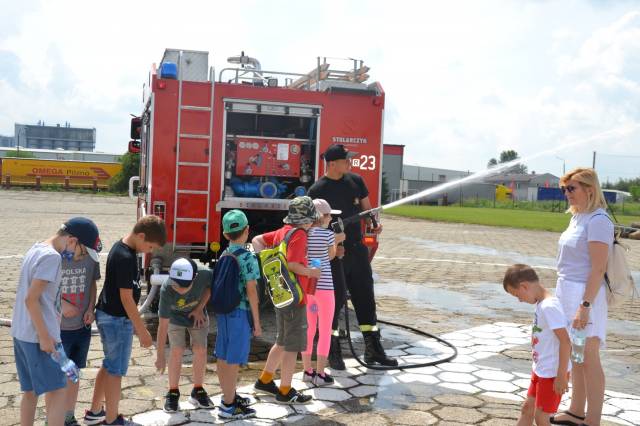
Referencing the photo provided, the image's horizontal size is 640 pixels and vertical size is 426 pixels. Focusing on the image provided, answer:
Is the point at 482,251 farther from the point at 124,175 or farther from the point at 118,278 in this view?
the point at 124,175

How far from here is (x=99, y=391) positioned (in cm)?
422

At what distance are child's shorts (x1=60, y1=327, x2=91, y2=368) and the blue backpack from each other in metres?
0.86

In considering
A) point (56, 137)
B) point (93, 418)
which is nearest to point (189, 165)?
Answer: point (93, 418)

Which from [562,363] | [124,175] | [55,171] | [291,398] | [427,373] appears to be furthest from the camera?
[55,171]

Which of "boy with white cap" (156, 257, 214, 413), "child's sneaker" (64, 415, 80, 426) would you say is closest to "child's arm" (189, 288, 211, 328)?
"boy with white cap" (156, 257, 214, 413)

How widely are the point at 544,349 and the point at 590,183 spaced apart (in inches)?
46.6

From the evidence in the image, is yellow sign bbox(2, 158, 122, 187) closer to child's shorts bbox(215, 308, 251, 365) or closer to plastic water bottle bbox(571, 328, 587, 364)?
child's shorts bbox(215, 308, 251, 365)

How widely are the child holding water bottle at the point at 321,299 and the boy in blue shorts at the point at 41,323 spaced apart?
207 cm

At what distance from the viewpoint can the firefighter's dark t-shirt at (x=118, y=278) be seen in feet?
13.1

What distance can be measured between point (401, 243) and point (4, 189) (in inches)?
1730

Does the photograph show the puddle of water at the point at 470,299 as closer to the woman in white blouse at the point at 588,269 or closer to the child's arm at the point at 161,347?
the woman in white blouse at the point at 588,269

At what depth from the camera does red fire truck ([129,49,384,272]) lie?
308 inches

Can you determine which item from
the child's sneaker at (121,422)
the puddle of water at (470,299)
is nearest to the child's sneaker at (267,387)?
the child's sneaker at (121,422)

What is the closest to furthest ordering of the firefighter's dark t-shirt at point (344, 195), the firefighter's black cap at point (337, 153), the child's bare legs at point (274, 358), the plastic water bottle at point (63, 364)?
the plastic water bottle at point (63, 364) < the child's bare legs at point (274, 358) < the firefighter's black cap at point (337, 153) < the firefighter's dark t-shirt at point (344, 195)
